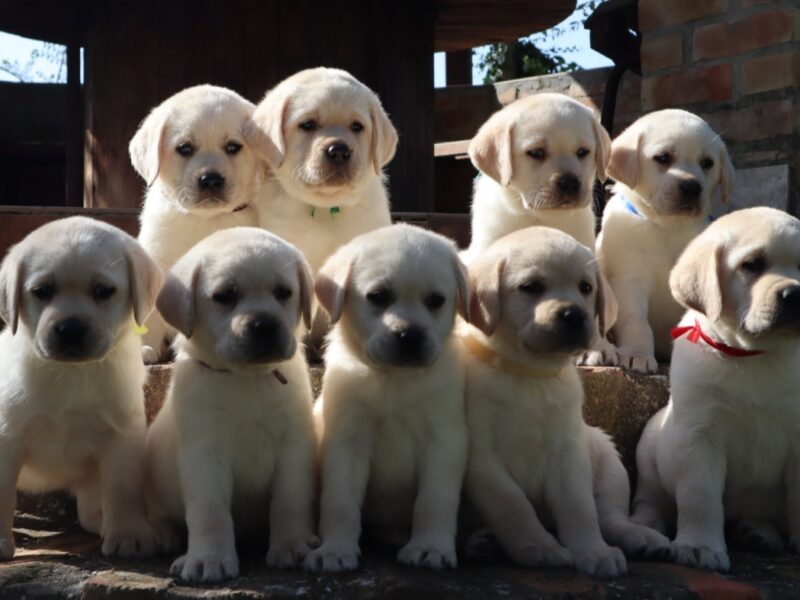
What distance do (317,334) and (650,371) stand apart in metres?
1.50

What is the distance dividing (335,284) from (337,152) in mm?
1245

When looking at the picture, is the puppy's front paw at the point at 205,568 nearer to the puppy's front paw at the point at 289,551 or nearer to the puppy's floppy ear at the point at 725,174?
the puppy's front paw at the point at 289,551

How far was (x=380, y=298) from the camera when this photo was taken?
13.4 ft

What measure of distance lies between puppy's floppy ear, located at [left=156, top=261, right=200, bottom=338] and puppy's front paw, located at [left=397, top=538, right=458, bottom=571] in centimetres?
105

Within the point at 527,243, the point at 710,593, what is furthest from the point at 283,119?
the point at 710,593

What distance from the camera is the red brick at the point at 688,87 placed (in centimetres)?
686

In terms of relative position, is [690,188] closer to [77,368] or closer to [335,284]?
[335,284]

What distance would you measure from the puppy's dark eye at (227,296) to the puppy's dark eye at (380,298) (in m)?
0.46

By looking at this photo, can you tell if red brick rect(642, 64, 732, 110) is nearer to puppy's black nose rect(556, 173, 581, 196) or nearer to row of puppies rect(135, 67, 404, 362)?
puppy's black nose rect(556, 173, 581, 196)

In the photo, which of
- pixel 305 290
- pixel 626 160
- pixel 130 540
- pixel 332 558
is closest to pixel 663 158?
pixel 626 160

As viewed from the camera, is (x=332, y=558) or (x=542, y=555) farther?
(x=542, y=555)

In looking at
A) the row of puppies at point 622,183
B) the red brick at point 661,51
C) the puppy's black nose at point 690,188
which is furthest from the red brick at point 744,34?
the puppy's black nose at point 690,188

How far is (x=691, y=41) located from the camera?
23.0 ft

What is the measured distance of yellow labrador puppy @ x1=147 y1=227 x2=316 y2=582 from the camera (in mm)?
3932
